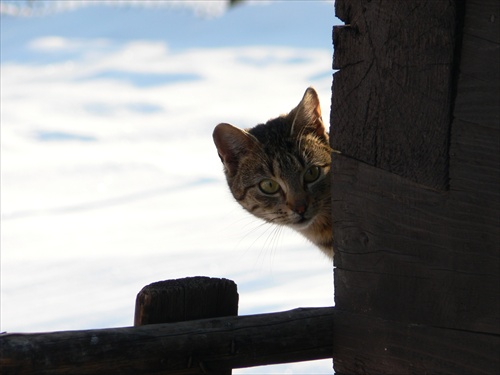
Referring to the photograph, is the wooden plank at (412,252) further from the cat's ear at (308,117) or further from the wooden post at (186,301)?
the cat's ear at (308,117)

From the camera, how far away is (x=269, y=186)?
4.46 m

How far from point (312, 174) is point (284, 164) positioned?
17 cm

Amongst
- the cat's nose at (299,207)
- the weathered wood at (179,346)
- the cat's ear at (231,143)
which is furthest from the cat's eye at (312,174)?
the weathered wood at (179,346)

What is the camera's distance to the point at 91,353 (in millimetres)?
2334

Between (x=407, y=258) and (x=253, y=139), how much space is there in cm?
200

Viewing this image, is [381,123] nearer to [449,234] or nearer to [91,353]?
[449,234]

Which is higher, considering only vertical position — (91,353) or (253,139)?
(253,139)

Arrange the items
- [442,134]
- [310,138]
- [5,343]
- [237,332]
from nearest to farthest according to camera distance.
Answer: [5,343]
[442,134]
[237,332]
[310,138]

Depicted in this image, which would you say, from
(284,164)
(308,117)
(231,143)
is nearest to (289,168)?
(284,164)

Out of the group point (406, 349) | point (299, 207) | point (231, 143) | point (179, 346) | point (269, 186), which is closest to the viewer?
point (179, 346)

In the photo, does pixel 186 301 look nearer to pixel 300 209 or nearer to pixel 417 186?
pixel 417 186

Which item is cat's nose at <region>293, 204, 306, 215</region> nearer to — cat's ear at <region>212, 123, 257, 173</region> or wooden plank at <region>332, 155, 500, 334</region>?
cat's ear at <region>212, 123, 257, 173</region>

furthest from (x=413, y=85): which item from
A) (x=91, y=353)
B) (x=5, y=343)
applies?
Answer: (x=5, y=343)

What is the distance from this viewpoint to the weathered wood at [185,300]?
2.64 metres
